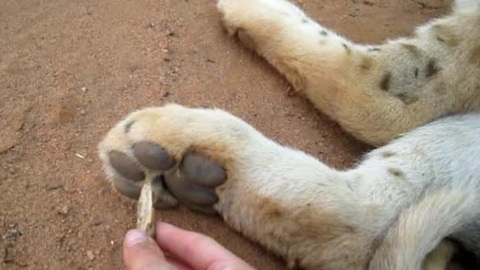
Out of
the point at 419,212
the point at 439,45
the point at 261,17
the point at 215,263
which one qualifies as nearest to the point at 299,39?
the point at 261,17

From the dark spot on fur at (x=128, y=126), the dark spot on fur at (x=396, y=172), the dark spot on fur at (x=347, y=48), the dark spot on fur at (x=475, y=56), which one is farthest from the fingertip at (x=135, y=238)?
the dark spot on fur at (x=475, y=56)

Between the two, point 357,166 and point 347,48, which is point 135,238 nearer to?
point 357,166

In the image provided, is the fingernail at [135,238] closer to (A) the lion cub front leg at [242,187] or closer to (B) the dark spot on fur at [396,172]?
(A) the lion cub front leg at [242,187]

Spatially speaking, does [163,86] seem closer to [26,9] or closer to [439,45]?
[26,9]

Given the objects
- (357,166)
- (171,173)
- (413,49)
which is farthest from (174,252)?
(413,49)

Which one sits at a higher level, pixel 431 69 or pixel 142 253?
pixel 431 69

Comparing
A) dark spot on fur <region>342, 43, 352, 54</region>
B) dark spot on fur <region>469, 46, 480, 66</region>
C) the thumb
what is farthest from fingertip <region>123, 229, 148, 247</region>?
dark spot on fur <region>469, 46, 480, 66</region>
